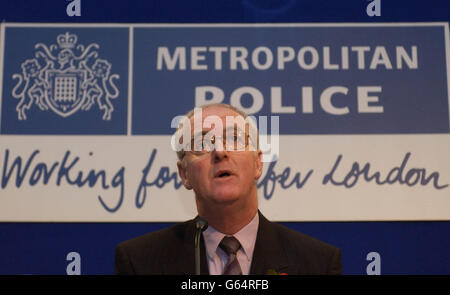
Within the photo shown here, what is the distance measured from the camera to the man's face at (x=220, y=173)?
6.40ft

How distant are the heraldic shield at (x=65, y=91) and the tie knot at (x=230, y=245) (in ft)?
3.61

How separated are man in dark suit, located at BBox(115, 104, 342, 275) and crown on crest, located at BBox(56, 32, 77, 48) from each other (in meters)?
0.96

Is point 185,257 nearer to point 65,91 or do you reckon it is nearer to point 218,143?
point 218,143

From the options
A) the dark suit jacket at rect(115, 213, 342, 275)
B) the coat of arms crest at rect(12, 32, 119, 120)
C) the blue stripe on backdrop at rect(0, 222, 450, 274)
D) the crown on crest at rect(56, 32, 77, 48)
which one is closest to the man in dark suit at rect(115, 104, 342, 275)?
the dark suit jacket at rect(115, 213, 342, 275)

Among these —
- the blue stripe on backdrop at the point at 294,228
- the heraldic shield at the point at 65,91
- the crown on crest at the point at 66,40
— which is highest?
the crown on crest at the point at 66,40

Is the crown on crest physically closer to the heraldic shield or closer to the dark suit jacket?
the heraldic shield

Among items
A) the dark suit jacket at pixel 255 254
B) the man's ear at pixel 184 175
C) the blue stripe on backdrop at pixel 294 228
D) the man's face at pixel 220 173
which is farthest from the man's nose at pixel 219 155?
the blue stripe on backdrop at pixel 294 228

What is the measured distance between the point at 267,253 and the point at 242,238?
4.3 inches

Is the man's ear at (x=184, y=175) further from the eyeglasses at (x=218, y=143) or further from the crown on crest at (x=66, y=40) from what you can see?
the crown on crest at (x=66, y=40)

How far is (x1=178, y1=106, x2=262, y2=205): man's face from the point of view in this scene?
1.95m

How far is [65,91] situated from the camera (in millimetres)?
2646
